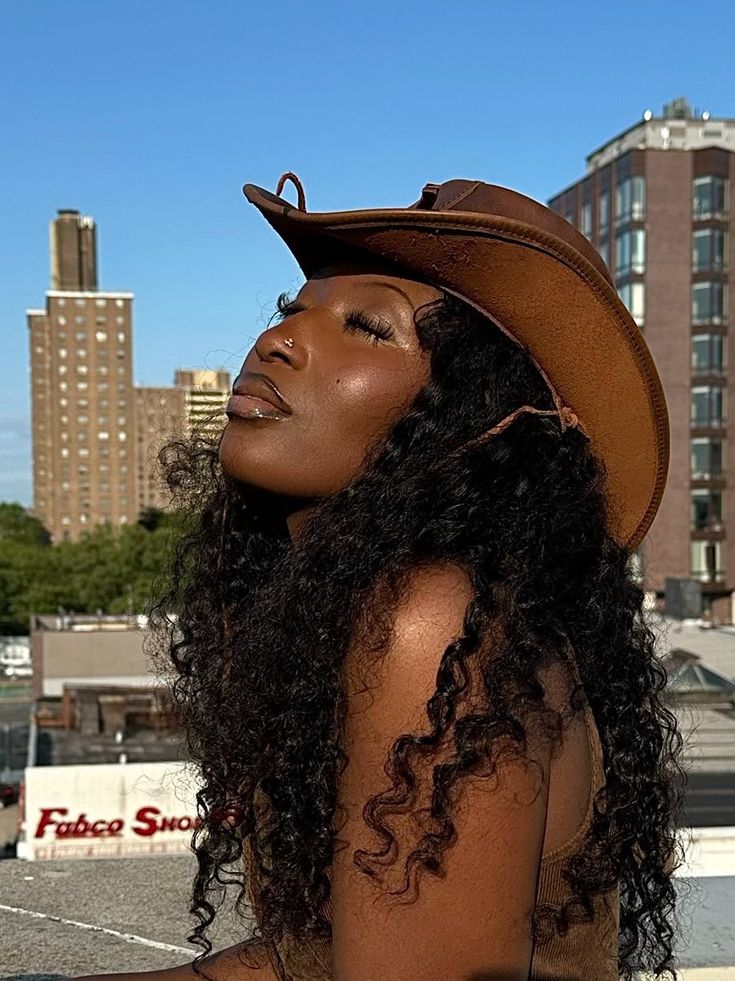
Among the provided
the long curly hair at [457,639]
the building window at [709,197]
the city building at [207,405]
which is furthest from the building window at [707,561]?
the long curly hair at [457,639]

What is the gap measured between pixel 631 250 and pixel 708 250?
10.6ft

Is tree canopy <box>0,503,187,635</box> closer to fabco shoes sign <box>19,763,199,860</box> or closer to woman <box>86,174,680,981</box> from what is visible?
fabco shoes sign <box>19,763,199,860</box>

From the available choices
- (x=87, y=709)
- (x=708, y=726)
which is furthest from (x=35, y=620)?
(x=708, y=726)

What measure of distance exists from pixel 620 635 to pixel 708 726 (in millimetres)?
32780

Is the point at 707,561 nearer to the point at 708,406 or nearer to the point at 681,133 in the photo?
the point at 708,406

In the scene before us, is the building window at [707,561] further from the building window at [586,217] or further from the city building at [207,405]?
the city building at [207,405]

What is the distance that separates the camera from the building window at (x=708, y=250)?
4962 cm

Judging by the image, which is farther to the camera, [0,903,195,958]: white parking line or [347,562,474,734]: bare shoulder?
[0,903,195,958]: white parking line

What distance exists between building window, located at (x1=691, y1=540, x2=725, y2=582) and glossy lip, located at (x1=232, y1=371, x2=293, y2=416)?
171ft

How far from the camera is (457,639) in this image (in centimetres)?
160

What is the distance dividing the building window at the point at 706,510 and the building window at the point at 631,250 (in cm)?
973

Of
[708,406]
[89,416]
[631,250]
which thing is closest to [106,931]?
[631,250]

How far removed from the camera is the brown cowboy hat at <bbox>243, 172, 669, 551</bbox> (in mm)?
1783

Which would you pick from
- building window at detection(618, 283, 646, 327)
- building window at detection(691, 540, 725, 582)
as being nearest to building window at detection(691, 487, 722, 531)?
building window at detection(691, 540, 725, 582)
